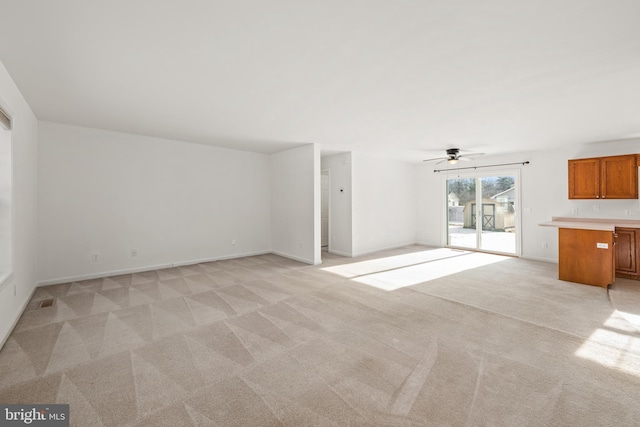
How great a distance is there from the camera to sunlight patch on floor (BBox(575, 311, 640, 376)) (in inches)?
91.0

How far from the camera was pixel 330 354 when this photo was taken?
244 cm

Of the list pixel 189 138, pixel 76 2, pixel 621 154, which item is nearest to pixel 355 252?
pixel 189 138

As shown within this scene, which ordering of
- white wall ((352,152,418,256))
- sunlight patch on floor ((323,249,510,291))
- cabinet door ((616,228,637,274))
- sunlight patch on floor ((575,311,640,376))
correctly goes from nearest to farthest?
sunlight patch on floor ((575,311,640,376))
sunlight patch on floor ((323,249,510,291))
cabinet door ((616,228,637,274))
white wall ((352,152,418,256))

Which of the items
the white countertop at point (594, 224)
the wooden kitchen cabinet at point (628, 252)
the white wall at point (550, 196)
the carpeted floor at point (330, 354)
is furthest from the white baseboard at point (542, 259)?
the carpeted floor at point (330, 354)

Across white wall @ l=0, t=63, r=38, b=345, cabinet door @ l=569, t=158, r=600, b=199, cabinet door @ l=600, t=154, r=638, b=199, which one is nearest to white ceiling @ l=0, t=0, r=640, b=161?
white wall @ l=0, t=63, r=38, b=345

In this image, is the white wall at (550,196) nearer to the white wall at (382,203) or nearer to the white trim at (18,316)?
the white wall at (382,203)

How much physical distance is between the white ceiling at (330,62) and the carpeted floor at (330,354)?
2588mm

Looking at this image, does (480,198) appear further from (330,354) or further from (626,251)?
(330,354)

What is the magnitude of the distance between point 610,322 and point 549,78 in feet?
9.22

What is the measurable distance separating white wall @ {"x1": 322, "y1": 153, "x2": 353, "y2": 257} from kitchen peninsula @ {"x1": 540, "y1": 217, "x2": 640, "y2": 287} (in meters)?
4.00

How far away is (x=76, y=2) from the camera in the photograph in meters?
1.69

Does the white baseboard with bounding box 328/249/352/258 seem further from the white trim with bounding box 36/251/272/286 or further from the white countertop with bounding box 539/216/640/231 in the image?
the white countertop with bounding box 539/216/640/231

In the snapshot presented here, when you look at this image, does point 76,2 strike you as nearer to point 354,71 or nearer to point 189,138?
point 354,71

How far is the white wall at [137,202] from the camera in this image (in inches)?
176
